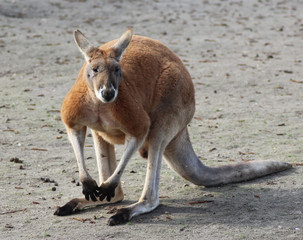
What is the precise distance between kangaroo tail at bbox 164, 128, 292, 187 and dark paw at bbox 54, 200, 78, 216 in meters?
0.84

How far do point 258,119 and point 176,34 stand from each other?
4.76 metres

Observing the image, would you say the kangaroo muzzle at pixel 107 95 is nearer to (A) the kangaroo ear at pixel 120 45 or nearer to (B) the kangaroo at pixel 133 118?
(B) the kangaroo at pixel 133 118

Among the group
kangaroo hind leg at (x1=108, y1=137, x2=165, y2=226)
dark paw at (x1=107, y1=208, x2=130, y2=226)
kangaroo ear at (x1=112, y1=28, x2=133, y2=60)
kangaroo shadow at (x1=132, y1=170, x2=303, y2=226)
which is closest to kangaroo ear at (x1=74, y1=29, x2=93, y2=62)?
kangaroo ear at (x1=112, y1=28, x2=133, y2=60)

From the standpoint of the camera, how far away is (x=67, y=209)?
13.4 feet

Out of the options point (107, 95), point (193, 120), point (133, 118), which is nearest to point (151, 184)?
point (133, 118)

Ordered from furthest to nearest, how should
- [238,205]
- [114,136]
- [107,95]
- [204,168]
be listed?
[204,168], [238,205], [114,136], [107,95]

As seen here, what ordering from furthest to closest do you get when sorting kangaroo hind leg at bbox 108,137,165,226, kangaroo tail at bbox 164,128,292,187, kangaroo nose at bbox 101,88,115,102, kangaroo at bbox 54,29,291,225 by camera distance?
kangaroo tail at bbox 164,128,292,187 < kangaroo hind leg at bbox 108,137,165,226 < kangaroo at bbox 54,29,291,225 < kangaroo nose at bbox 101,88,115,102

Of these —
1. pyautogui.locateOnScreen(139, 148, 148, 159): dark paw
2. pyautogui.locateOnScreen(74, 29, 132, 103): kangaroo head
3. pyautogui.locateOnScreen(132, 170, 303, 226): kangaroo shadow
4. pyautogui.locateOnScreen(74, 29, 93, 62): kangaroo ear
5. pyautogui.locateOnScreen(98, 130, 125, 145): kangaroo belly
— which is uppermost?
pyautogui.locateOnScreen(74, 29, 93, 62): kangaroo ear

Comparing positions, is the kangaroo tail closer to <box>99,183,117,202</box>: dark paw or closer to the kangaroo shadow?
the kangaroo shadow

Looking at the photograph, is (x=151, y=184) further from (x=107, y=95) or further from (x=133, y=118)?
(x=107, y=95)

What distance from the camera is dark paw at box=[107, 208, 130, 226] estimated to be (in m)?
3.85

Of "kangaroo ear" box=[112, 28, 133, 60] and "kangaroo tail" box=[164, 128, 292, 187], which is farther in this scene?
"kangaroo tail" box=[164, 128, 292, 187]

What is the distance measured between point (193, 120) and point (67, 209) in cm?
279

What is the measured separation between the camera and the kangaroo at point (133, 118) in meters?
3.78
